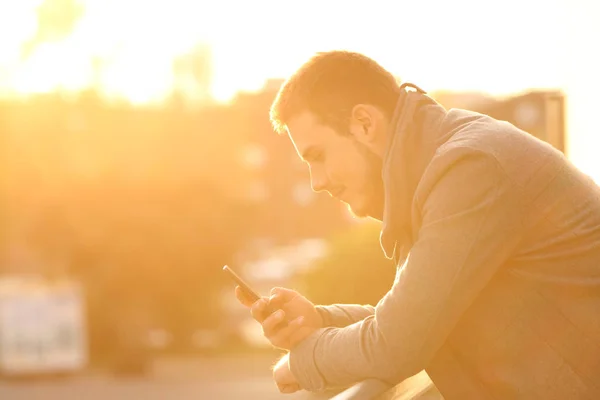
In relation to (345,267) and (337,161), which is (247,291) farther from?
(345,267)

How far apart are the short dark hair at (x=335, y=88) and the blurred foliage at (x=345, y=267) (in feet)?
21.1

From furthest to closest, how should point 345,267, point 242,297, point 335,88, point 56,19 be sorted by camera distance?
point 56,19 → point 345,267 → point 242,297 → point 335,88

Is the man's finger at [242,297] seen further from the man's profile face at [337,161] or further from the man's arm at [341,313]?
the man's profile face at [337,161]

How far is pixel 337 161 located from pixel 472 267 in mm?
416

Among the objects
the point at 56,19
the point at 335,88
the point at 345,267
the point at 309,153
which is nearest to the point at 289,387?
the point at 309,153

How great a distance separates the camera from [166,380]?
32.5 metres

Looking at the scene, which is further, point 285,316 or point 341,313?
point 341,313

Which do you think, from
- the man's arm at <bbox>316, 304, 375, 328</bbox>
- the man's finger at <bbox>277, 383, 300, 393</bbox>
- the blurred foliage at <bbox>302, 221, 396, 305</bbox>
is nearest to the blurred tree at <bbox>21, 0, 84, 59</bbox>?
the blurred foliage at <bbox>302, 221, 396, 305</bbox>

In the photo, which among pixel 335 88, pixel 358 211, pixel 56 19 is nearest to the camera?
pixel 335 88

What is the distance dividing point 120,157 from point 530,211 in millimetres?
31294

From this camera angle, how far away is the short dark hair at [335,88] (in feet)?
7.16

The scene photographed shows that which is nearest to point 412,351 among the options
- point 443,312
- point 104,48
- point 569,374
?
point 443,312

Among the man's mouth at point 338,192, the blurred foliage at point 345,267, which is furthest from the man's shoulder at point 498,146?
the blurred foliage at point 345,267

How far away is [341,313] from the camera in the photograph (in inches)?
96.0
